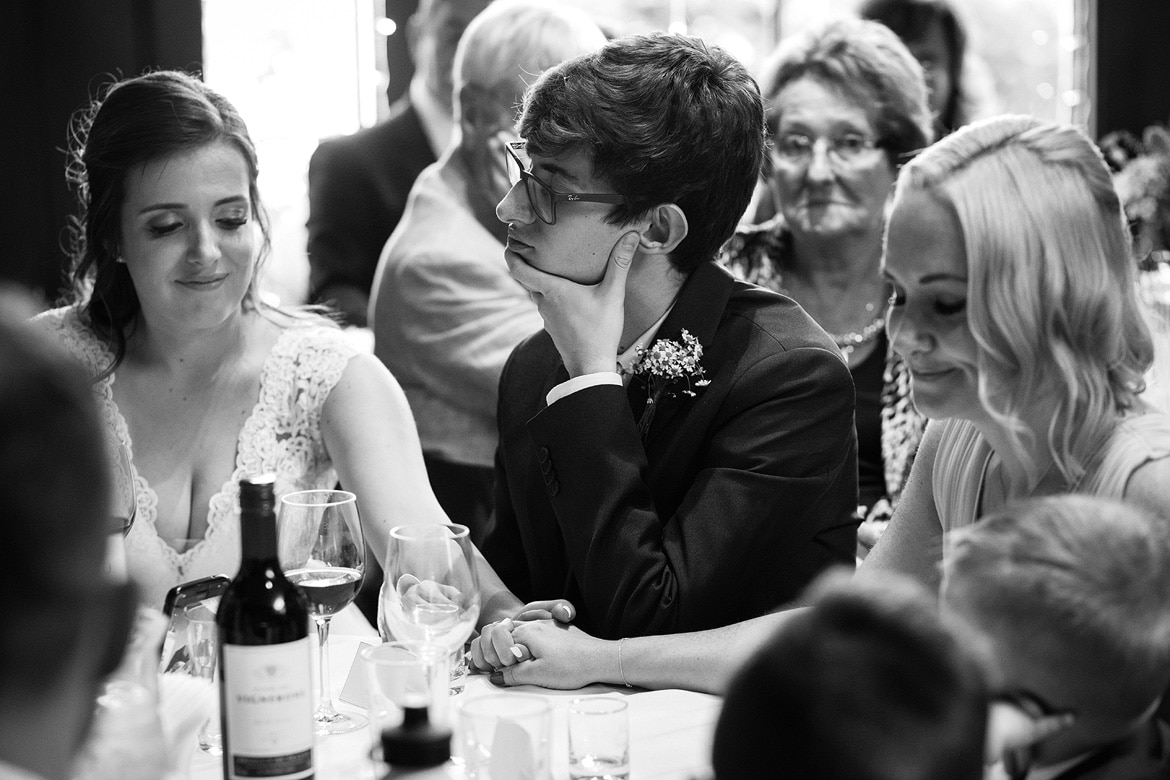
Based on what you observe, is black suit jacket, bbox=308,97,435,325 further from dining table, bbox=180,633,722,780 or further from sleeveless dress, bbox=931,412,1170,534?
sleeveless dress, bbox=931,412,1170,534

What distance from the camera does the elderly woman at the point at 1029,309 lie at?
1481 mm

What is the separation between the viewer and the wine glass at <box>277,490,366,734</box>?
1.51 meters

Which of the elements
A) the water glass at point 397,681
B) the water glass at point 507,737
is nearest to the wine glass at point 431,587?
the water glass at point 397,681

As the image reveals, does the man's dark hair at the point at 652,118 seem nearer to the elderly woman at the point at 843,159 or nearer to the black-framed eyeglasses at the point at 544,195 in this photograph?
the black-framed eyeglasses at the point at 544,195

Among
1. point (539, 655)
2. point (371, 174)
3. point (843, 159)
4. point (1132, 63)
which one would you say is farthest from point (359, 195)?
point (1132, 63)

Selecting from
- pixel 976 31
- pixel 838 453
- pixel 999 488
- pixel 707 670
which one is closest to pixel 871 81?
pixel 838 453

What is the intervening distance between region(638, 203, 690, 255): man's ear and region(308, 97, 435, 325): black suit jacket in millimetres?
2093

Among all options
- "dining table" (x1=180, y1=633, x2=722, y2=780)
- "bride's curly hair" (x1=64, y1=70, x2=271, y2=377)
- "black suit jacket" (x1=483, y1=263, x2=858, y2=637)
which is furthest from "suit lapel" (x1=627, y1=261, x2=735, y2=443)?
"bride's curly hair" (x1=64, y1=70, x2=271, y2=377)

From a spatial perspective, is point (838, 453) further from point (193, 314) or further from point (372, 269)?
point (372, 269)

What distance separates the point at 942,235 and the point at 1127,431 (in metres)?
0.32

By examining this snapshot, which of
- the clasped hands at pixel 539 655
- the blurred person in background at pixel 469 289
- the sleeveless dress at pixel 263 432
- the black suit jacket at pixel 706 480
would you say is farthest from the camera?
the blurred person in background at pixel 469 289

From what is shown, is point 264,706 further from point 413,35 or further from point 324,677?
point 413,35

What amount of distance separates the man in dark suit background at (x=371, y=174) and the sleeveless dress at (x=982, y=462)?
2541mm

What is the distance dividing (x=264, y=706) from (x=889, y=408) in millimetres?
2039
